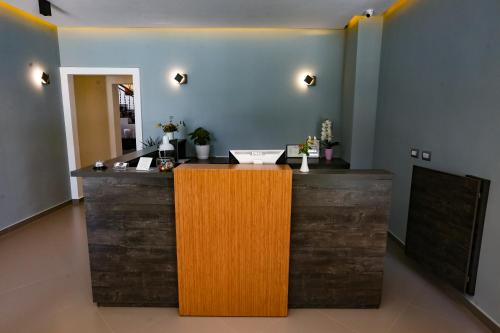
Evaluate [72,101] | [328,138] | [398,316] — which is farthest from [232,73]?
[398,316]

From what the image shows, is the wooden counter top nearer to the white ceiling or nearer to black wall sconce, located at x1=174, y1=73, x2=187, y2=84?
the white ceiling

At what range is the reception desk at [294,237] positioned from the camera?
237cm

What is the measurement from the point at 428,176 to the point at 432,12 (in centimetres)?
169

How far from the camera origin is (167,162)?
2.45 m

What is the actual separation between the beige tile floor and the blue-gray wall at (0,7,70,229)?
1.34 meters

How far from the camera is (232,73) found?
195 inches

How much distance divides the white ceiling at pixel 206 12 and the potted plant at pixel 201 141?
1649mm

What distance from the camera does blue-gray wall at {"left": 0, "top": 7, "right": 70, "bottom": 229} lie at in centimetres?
394

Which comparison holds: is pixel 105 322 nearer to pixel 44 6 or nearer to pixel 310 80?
pixel 44 6

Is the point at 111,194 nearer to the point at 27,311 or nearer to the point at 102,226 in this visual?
the point at 102,226

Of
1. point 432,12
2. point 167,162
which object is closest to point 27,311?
point 167,162

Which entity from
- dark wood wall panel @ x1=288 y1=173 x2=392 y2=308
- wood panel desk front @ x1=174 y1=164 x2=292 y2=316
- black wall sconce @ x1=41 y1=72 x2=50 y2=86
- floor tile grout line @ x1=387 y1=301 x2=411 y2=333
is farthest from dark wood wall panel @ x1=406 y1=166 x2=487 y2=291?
black wall sconce @ x1=41 y1=72 x2=50 y2=86

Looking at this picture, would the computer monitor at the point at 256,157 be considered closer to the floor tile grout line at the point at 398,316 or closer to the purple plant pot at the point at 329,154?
the floor tile grout line at the point at 398,316

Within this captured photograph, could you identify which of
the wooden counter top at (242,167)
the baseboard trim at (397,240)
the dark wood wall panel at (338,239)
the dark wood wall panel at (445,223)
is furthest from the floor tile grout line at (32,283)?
the baseboard trim at (397,240)
